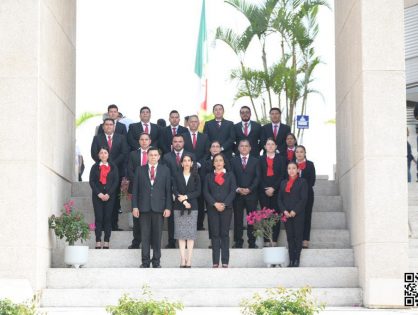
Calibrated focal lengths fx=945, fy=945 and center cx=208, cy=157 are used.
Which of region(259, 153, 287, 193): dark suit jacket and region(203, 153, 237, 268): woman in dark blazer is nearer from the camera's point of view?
region(203, 153, 237, 268): woman in dark blazer

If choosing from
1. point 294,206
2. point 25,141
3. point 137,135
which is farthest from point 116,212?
point 294,206

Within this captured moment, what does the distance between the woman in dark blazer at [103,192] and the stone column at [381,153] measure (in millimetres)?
3606

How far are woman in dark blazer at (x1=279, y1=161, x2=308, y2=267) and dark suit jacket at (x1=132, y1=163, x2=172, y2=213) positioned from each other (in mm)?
1680

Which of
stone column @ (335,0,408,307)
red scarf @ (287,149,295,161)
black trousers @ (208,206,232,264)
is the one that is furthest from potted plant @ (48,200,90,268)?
stone column @ (335,0,408,307)

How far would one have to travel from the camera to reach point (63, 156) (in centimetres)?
1498

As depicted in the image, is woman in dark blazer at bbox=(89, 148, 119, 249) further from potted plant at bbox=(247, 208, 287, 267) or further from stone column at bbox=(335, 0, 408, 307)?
stone column at bbox=(335, 0, 408, 307)

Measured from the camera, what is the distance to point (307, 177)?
14.5 m

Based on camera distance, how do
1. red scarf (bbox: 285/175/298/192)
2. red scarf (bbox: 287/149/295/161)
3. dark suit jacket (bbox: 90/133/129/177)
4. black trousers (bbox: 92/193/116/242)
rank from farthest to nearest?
1. red scarf (bbox: 287/149/295/161)
2. dark suit jacket (bbox: 90/133/129/177)
3. black trousers (bbox: 92/193/116/242)
4. red scarf (bbox: 285/175/298/192)

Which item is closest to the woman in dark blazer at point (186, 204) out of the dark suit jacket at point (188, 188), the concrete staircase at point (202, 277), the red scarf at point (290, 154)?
the dark suit jacket at point (188, 188)

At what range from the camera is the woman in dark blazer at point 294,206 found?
13529mm

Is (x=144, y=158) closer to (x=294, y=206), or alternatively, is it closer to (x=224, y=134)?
(x=224, y=134)

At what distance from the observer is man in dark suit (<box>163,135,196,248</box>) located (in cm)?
1392

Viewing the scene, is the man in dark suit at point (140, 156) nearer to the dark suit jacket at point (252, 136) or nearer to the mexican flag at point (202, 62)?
the dark suit jacket at point (252, 136)

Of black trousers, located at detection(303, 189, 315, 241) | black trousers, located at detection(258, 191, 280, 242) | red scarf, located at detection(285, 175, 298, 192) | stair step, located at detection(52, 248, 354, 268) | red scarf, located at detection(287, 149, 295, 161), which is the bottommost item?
stair step, located at detection(52, 248, 354, 268)
